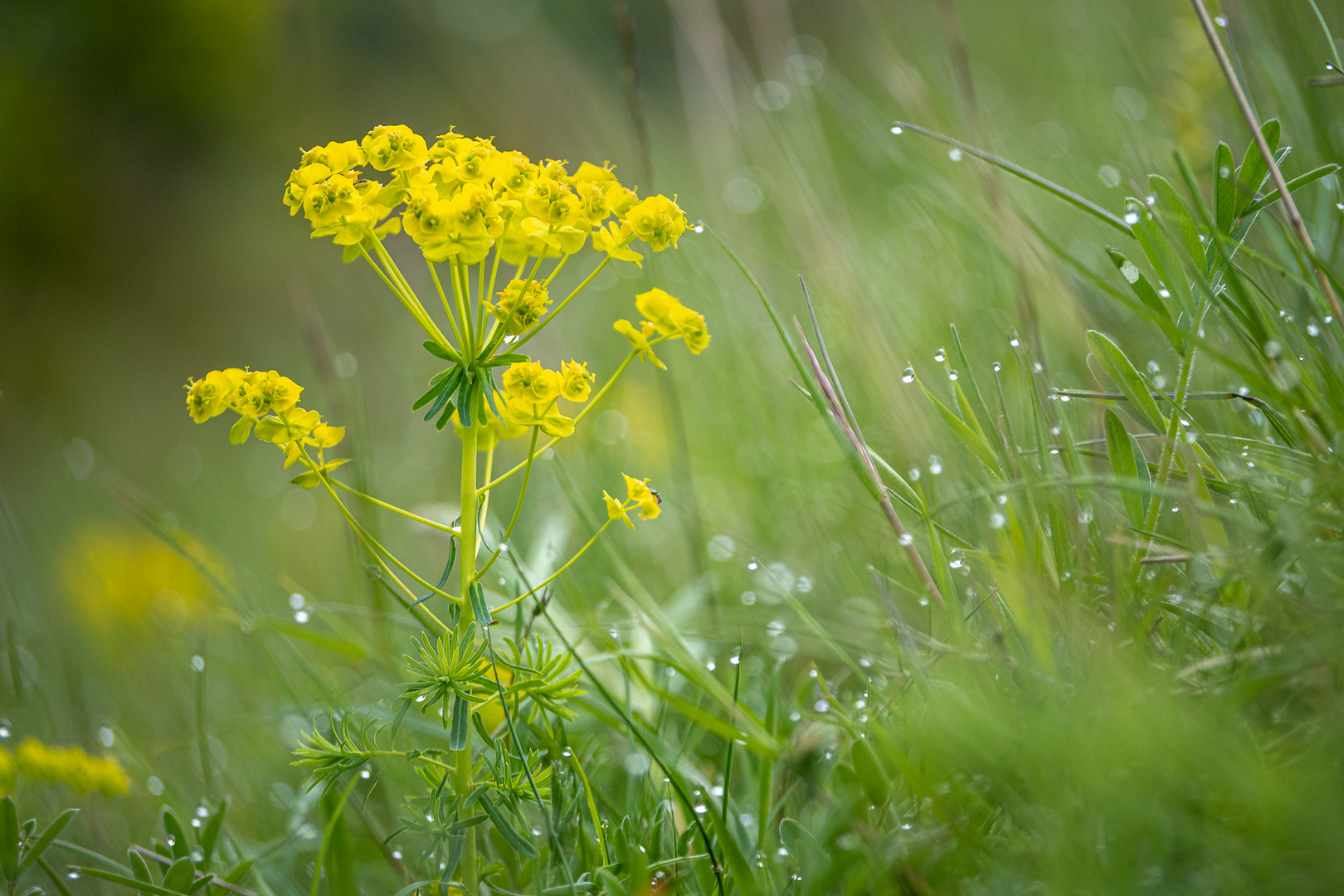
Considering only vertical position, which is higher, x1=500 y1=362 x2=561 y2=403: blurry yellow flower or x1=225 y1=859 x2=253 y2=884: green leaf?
x1=500 y1=362 x2=561 y2=403: blurry yellow flower

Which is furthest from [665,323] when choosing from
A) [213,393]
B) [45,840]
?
[45,840]

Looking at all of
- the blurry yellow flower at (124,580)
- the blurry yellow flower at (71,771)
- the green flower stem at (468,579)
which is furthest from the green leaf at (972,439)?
the blurry yellow flower at (124,580)

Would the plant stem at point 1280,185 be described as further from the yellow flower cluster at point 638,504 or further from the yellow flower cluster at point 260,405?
the yellow flower cluster at point 260,405

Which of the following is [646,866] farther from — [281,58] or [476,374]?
[281,58]

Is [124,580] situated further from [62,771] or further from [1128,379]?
[1128,379]

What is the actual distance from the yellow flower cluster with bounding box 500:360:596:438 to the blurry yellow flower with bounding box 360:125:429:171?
202mm

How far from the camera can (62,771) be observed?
3.13 feet

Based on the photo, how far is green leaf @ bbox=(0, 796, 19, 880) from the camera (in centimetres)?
76

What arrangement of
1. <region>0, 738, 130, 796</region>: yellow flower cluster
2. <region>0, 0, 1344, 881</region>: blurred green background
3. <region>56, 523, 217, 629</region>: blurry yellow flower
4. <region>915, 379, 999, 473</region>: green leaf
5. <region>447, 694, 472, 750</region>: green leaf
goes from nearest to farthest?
<region>447, 694, 472, 750</region>: green leaf < <region>915, 379, 999, 473</region>: green leaf < <region>0, 738, 130, 796</region>: yellow flower cluster < <region>0, 0, 1344, 881</region>: blurred green background < <region>56, 523, 217, 629</region>: blurry yellow flower

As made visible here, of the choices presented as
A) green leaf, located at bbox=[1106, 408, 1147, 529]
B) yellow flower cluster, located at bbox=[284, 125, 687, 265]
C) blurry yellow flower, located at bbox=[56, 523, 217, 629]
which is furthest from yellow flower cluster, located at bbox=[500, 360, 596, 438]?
blurry yellow flower, located at bbox=[56, 523, 217, 629]

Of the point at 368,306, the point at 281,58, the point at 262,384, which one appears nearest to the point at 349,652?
the point at 262,384

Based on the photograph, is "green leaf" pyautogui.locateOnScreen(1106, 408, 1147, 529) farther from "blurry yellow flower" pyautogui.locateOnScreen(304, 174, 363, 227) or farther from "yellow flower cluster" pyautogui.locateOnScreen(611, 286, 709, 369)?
"blurry yellow flower" pyautogui.locateOnScreen(304, 174, 363, 227)

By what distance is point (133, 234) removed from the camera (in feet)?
23.8

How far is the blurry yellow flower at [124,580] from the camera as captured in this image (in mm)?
2205
